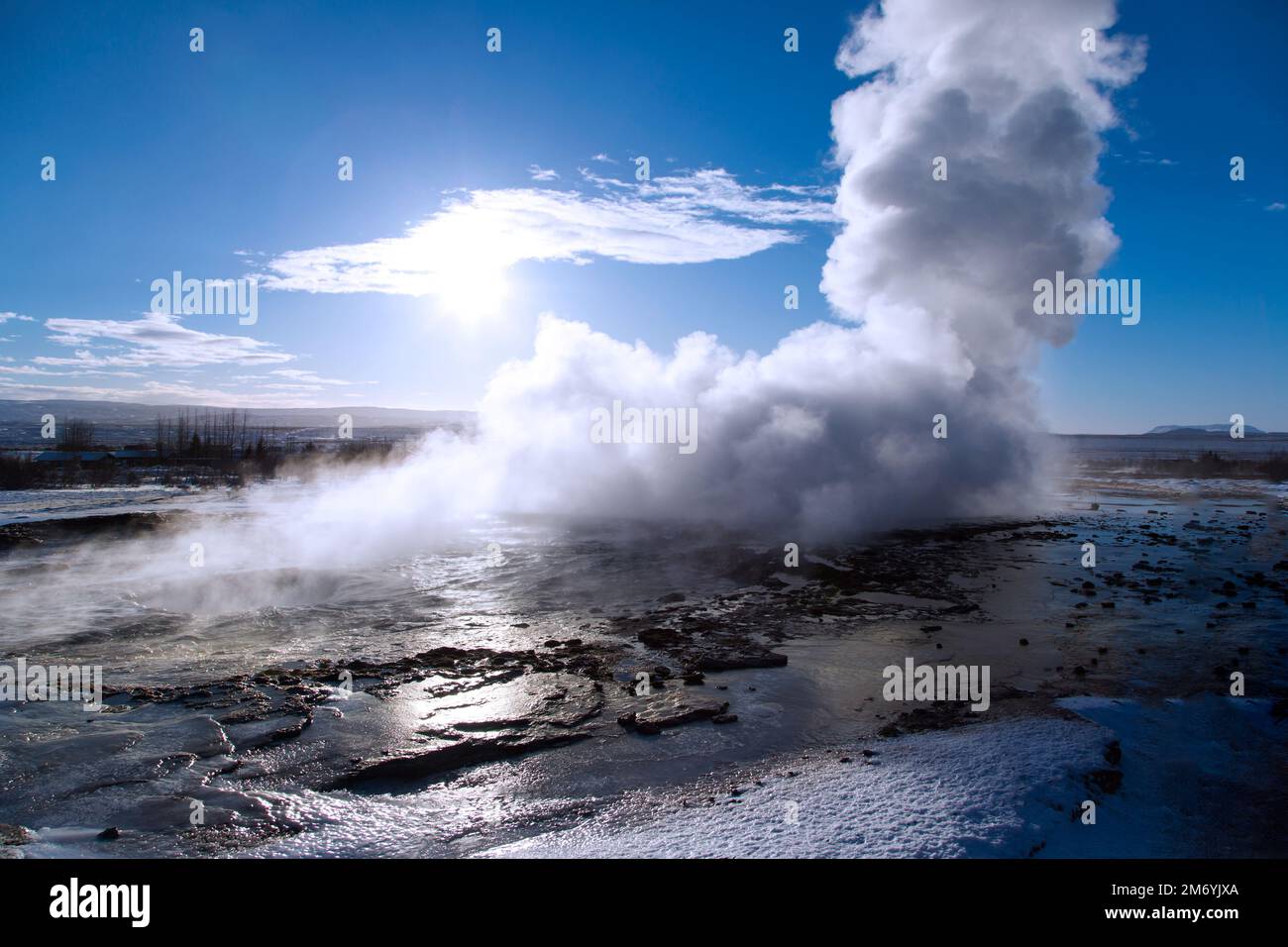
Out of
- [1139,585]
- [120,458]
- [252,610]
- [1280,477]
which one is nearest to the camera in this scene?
[252,610]

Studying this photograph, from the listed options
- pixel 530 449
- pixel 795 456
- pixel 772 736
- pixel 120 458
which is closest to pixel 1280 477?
pixel 795 456

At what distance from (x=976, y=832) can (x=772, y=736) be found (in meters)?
2.47

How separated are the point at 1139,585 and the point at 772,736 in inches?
450

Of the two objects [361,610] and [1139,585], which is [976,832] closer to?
[361,610]

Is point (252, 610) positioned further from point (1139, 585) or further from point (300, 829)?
point (1139, 585)

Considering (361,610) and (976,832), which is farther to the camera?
(361,610)
